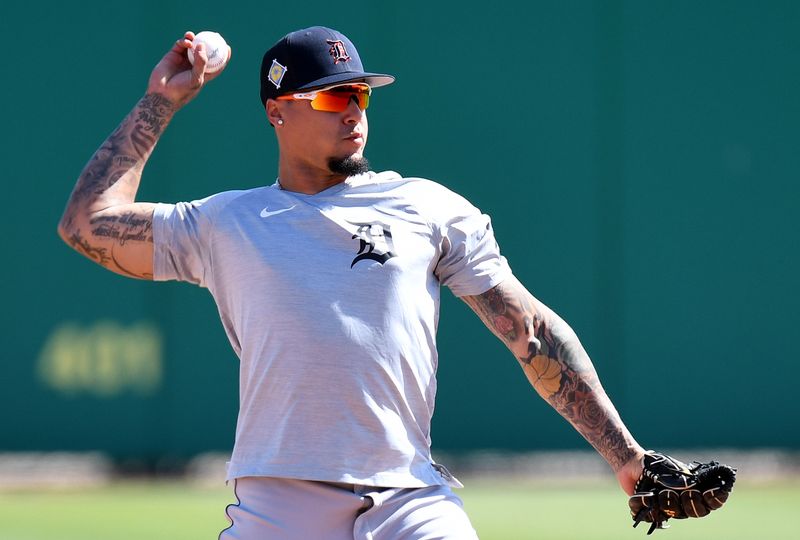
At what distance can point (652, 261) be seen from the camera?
10.7 metres

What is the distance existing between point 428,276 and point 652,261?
712 cm

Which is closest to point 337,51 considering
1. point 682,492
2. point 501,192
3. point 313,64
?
point 313,64

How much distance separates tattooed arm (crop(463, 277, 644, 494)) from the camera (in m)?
3.91

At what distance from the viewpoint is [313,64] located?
4.08 meters

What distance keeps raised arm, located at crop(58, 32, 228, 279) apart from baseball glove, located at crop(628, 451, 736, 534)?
4.93 feet

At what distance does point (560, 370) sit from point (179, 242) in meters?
1.11

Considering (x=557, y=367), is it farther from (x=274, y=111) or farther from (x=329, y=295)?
(x=274, y=111)

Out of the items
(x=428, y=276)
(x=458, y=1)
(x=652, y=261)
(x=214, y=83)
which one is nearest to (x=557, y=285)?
(x=652, y=261)

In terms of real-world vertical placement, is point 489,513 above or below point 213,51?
below

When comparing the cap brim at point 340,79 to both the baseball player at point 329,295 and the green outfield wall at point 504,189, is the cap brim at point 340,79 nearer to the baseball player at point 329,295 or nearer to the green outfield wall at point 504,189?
the baseball player at point 329,295

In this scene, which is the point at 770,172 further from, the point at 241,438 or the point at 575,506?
the point at 241,438

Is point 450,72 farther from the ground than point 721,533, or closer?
farther from the ground

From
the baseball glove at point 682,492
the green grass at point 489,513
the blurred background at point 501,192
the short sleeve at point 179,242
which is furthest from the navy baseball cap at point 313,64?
the blurred background at point 501,192

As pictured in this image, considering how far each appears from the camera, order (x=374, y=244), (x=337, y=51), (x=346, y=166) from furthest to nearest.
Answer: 1. (x=337, y=51)
2. (x=346, y=166)
3. (x=374, y=244)
